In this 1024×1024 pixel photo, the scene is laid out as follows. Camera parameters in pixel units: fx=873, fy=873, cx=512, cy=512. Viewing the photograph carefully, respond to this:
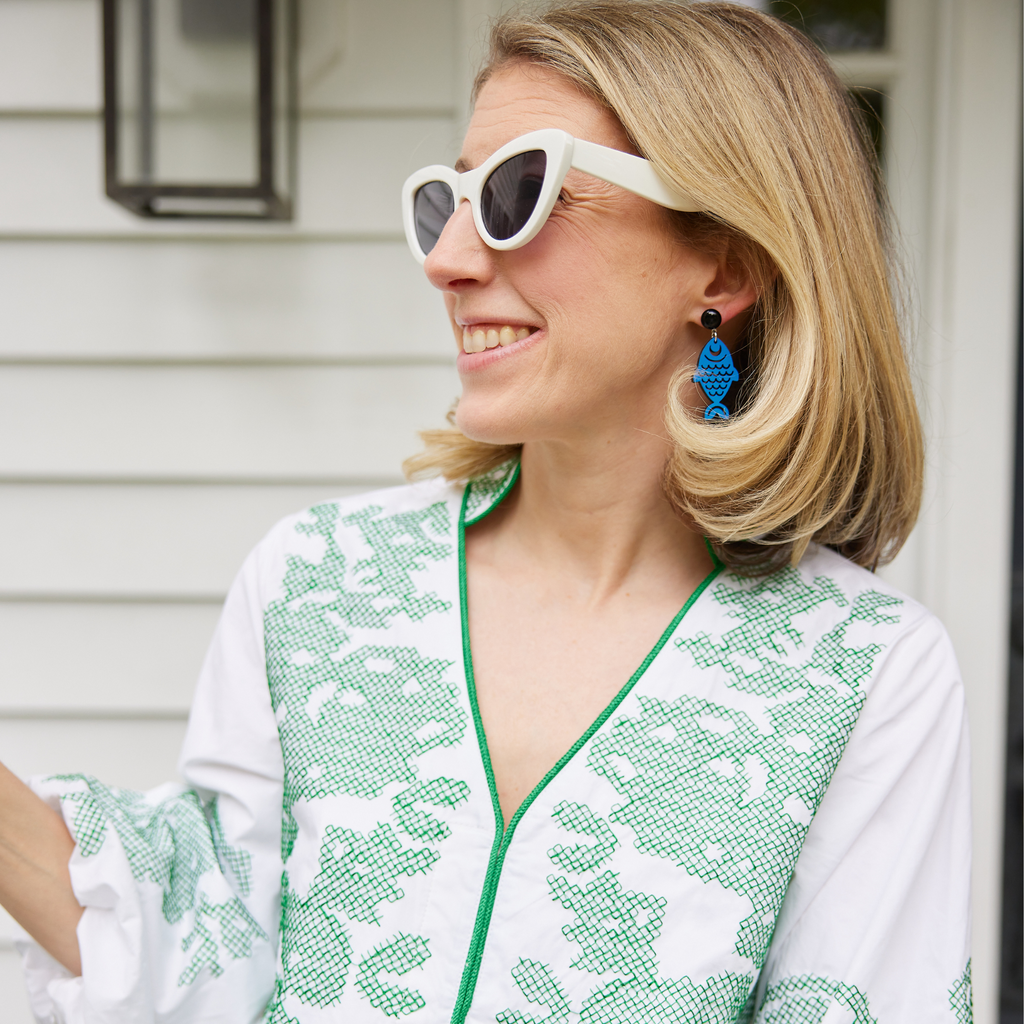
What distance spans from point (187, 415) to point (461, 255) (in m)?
0.85

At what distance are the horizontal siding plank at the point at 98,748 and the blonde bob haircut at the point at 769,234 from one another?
117 cm

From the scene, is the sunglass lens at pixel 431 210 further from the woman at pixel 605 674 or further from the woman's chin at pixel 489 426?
the woman's chin at pixel 489 426

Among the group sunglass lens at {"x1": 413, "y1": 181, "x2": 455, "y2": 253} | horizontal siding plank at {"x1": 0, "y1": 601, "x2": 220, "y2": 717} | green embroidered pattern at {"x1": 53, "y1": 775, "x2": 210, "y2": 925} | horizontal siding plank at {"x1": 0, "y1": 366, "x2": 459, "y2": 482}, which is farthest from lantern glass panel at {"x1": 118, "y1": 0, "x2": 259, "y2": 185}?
green embroidered pattern at {"x1": 53, "y1": 775, "x2": 210, "y2": 925}

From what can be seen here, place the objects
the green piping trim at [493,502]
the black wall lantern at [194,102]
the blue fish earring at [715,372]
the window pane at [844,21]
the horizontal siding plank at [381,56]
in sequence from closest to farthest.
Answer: the blue fish earring at [715,372] → the green piping trim at [493,502] → the black wall lantern at [194,102] → the horizontal siding plank at [381,56] → the window pane at [844,21]

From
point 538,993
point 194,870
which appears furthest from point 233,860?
point 538,993

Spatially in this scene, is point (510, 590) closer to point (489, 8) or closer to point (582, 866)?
point (582, 866)

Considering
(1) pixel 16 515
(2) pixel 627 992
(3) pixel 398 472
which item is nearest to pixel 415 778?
(2) pixel 627 992

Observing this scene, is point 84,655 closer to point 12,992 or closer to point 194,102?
point 12,992

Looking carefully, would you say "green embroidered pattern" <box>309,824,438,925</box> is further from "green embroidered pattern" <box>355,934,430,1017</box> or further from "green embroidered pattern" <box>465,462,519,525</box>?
"green embroidered pattern" <box>465,462,519,525</box>

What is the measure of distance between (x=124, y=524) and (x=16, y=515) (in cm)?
21

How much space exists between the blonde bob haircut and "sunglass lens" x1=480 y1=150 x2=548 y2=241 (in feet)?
0.41

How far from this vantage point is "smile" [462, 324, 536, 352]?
104 centimetres

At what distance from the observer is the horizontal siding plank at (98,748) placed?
5.53 feet

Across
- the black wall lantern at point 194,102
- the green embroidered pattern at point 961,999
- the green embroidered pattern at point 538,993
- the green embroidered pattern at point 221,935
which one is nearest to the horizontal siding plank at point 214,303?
the black wall lantern at point 194,102
